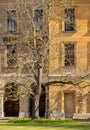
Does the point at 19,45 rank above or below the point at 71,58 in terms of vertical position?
above

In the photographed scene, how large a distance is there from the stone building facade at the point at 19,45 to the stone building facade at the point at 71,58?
73.0 inches

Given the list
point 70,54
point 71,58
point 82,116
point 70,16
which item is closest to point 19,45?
point 71,58

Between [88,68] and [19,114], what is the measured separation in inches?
→ 307

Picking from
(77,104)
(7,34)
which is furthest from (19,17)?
(77,104)

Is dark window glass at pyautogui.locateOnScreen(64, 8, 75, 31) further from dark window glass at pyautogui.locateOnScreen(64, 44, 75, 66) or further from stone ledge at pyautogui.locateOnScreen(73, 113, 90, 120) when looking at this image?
stone ledge at pyautogui.locateOnScreen(73, 113, 90, 120)

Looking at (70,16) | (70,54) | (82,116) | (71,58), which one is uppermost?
(70,16)

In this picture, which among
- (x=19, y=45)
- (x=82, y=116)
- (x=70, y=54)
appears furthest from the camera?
(x=70, y=54)

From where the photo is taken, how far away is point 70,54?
142 feet

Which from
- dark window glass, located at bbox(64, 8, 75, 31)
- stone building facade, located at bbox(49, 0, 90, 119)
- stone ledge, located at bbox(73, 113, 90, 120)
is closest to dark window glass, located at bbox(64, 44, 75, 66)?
stone building facade, located at bbox(49, 0, 90, 119)

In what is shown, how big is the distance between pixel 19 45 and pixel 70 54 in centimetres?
768

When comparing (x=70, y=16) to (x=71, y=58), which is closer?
(x=71, y=58)

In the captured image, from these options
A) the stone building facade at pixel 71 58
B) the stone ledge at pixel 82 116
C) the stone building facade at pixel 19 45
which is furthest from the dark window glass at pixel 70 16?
the stone ledge at pixel 82 116

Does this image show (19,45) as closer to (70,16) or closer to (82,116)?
(82,116)

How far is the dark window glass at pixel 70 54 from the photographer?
1695 inches
